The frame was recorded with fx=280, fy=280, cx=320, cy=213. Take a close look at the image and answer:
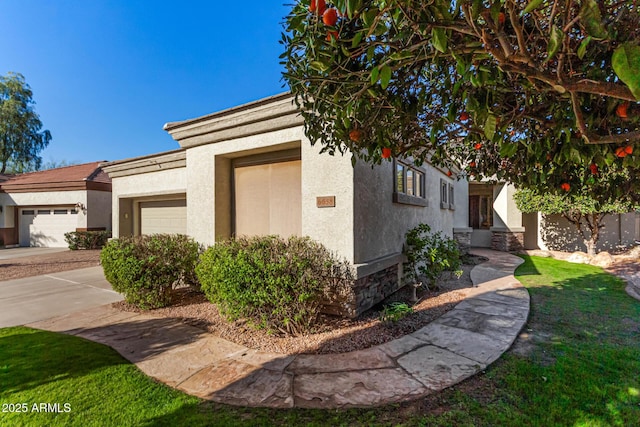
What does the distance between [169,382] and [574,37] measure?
5482 mm

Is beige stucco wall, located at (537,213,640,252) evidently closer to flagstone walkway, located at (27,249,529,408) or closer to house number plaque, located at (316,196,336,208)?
flagstone walkway, located at (27,249,529,408)

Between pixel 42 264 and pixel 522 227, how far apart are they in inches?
912

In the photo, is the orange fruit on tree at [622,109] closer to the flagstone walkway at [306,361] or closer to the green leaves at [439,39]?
the green leaves at [439,39]

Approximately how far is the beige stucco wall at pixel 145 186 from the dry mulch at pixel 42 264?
9.58ft

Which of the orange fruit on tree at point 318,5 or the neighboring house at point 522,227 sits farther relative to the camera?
the neighboring house at point 522,227

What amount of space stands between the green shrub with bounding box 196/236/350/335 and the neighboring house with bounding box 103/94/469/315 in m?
0.54

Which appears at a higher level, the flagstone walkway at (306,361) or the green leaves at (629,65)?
the green leaves at (629,65)

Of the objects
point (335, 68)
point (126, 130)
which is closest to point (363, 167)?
point (335, 68)

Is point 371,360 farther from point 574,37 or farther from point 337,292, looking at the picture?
point 574,37

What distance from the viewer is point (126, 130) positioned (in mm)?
22016

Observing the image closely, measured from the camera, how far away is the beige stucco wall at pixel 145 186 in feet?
29.5

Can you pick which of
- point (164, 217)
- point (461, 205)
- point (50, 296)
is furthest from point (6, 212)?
point (461, 205)

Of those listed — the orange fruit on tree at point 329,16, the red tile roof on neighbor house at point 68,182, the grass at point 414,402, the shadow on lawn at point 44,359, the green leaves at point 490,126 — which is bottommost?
the grass at point 414,402

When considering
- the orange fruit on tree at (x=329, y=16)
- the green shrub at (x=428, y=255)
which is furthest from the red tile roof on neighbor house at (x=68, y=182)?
the orange fruit on tree at (x=329, y=16)
